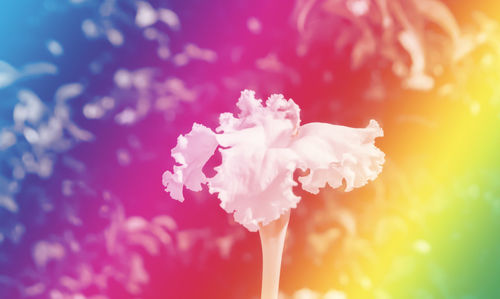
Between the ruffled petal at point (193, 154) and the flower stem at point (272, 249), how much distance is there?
11 centimetres

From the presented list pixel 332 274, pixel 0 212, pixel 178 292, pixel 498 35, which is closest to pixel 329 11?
pixel 498 35

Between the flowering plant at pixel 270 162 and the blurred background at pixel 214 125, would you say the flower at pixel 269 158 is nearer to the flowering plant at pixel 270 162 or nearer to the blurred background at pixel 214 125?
the flowering plant at pixel 270 162

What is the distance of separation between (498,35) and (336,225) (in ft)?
1.39

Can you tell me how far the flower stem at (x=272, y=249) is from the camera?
79 cm

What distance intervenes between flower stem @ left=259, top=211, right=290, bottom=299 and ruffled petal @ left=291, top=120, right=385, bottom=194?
0.22 ft

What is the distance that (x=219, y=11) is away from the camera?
1015 millimetres

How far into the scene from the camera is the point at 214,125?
3.31ft

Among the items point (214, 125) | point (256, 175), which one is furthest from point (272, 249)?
point (214, 125)

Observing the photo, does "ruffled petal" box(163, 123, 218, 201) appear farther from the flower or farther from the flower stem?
the flower stem

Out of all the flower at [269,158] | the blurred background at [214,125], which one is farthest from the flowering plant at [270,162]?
the blurred background at [214,125]

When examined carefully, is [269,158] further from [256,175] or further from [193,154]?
[193,154]

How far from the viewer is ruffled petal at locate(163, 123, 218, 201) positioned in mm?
780

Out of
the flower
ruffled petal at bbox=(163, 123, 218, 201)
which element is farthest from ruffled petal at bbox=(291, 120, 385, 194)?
ruffled petal at bbox=(163, 123, 218, 201)

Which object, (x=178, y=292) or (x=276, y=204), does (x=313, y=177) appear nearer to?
(x=276, y=204)
